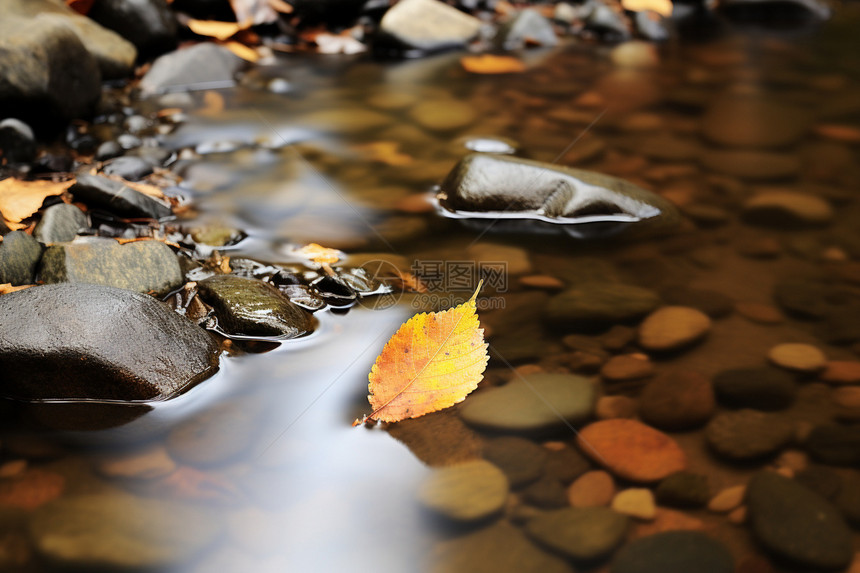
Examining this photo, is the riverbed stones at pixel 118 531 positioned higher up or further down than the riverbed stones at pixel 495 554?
higher up

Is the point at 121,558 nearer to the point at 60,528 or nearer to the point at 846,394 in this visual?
the point at 60,528

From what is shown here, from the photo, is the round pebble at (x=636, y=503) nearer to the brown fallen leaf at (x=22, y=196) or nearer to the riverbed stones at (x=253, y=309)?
the riverbed stones at (x=253, y=309)

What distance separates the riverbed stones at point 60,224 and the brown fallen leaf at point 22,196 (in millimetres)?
57

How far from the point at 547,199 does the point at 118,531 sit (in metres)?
1.83

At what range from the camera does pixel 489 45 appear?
15.7 ft

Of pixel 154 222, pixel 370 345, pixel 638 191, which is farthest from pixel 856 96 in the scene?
pixel 154 222

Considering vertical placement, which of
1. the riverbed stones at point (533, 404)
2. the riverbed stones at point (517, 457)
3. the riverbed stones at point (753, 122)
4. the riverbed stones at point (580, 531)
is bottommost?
the riverbed stones at point (580, 531)

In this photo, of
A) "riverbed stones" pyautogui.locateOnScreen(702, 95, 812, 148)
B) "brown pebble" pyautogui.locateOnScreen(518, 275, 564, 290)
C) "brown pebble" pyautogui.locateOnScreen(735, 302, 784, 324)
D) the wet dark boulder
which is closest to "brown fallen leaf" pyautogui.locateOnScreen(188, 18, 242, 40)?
the wet dark boulder

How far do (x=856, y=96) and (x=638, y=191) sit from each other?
2.20m

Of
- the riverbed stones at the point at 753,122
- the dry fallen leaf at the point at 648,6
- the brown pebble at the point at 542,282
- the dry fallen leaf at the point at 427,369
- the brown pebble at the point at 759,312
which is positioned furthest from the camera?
the dry fallen leaf at the point at 648,6

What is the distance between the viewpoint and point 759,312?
2.06m

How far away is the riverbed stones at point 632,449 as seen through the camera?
152 centimetres

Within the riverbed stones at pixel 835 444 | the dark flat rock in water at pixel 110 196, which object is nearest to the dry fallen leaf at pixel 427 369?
the riverbed stones at pixel 835 444

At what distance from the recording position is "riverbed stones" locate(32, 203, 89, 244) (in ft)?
6.93
